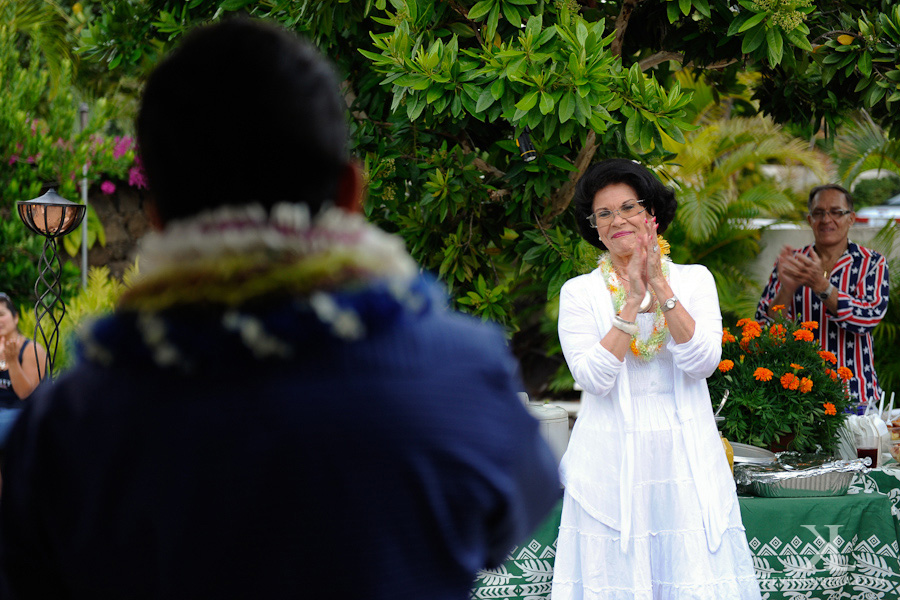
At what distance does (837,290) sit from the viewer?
4016mm

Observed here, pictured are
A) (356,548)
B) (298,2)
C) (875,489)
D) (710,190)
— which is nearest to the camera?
(356,548)

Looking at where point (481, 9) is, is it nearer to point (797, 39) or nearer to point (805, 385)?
point (797, 39)

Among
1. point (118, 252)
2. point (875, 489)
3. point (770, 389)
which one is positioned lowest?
point (118, 252)

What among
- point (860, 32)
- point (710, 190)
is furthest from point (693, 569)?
point (710, 190)

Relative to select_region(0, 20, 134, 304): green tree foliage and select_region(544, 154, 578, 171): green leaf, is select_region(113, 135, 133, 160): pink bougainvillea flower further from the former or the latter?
select_region(544, 154, 578, 171): green leaf

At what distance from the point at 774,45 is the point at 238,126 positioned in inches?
104

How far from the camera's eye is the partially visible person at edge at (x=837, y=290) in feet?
13.1

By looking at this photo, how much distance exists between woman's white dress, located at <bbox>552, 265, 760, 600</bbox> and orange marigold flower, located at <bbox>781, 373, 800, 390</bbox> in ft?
2.80

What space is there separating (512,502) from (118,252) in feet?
30.9

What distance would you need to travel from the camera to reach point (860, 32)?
346cm

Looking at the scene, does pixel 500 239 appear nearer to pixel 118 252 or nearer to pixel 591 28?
pixel 591 28

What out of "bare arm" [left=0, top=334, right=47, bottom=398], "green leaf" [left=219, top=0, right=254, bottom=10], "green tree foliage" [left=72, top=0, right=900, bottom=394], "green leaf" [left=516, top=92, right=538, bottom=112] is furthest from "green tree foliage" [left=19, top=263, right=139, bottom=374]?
"green leaf" [left=516, top=92, right=538, bottom=112]

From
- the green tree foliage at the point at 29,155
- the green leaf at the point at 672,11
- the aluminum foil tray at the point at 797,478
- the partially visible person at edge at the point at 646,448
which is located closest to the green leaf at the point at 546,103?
the partially visible person at edge at the point at 646,448

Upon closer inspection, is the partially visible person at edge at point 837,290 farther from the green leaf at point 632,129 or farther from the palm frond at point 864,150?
the palm frond at point 864,150
